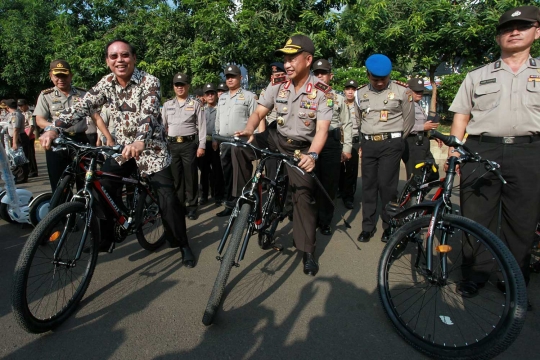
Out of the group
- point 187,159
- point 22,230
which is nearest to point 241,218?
point 187,159

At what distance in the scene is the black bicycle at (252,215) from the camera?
2490 mm

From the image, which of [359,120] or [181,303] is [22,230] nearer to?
[181,303]

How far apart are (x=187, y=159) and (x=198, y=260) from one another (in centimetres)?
215

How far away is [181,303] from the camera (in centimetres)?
287

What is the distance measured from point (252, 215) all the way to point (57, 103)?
10.6 feet

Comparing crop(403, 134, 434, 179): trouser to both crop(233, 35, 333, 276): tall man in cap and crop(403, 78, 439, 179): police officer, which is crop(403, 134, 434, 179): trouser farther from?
crop(233, 35, 333, 276): tall man in cap

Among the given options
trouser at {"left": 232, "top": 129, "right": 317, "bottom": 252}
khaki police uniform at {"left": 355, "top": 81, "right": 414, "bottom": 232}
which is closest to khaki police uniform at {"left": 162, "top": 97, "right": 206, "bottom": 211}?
trouser at {"left": 232, "top": 129, "right": 317, "bottom": 252}

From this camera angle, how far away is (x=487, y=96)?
9.12 feet

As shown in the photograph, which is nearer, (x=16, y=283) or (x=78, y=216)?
(x=16, y=283)

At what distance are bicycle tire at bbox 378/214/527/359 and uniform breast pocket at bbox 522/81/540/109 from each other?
105cm

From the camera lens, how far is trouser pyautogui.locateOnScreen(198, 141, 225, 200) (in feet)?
20.6

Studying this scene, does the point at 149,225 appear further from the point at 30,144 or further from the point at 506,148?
the point at 30,144

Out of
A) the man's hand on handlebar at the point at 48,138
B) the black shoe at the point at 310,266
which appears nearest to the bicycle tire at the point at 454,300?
the black shoe at the point at 310,266

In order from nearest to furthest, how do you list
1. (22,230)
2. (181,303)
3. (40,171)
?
(181,303) < (22,230) < (40,171)
